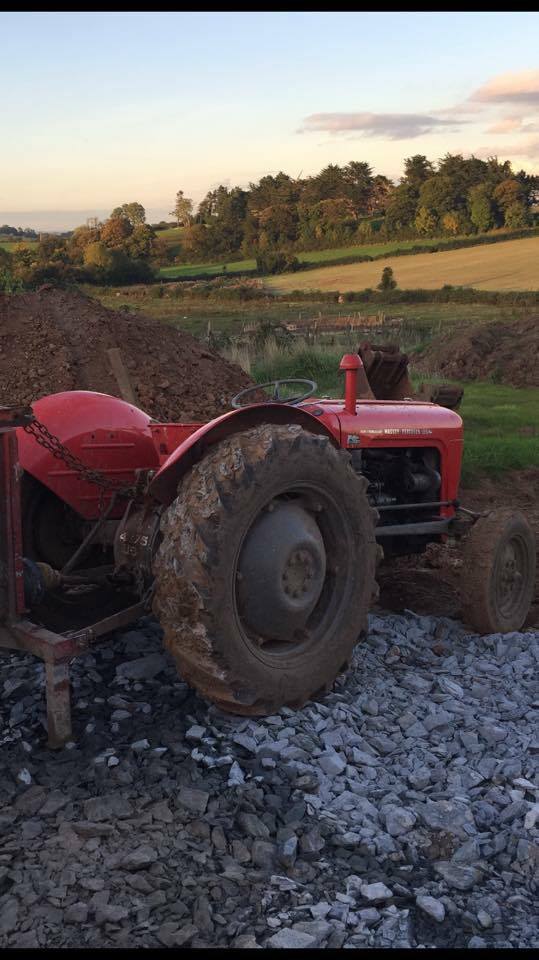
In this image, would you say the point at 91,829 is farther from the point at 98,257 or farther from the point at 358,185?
the point at 358,185

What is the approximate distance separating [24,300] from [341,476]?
1036cm

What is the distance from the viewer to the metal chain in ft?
13.4

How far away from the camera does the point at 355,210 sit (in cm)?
6406

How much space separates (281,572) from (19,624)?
1.07m

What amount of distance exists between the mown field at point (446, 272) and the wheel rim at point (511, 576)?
1649 inches

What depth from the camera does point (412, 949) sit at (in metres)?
2.65

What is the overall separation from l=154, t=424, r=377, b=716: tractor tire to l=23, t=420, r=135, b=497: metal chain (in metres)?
0.85

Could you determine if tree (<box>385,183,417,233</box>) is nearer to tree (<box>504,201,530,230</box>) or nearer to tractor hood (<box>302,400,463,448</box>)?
tree (<box>504,201,530,230</box>)

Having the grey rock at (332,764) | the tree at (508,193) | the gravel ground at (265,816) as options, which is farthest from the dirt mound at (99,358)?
the tree at (508,193)

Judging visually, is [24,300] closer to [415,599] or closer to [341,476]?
[415,599]

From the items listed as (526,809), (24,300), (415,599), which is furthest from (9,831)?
(24,300)

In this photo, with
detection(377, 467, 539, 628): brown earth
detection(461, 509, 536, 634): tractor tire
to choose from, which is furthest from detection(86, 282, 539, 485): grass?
detection(461, 509, 536, 634): tractor tire

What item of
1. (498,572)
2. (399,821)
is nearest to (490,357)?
(498,572)

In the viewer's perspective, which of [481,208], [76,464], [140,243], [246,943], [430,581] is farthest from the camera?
[481,208]
